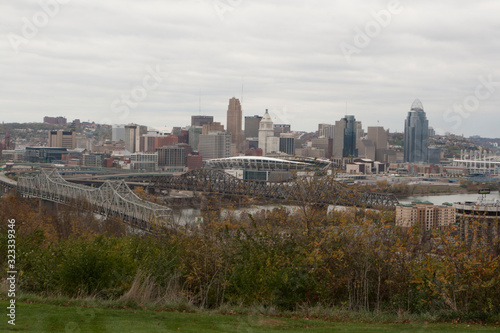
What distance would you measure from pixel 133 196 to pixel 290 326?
36.5 meters

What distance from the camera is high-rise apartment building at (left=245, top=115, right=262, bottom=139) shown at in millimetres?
174750

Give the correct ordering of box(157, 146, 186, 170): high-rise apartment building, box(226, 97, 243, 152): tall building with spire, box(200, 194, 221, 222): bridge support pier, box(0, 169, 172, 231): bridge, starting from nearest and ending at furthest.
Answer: box(200, 194, 221, 222): bridge support pier < box(0, 169, 172, 231): bridge < box(157, 146, 186, 170): high-rise apartment building < box(226, 97, 243, 152): tall building with spire

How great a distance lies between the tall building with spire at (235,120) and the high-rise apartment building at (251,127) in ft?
33.8

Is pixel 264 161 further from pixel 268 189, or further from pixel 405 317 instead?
pixel 405 317

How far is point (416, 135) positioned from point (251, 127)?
4990 centimetres

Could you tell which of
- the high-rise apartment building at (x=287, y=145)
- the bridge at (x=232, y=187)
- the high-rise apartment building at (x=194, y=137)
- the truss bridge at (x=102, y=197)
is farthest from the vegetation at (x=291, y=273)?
the high-rise apartment building at (x=194, y=137)

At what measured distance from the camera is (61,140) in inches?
5605

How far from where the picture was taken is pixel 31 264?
11.1 meters

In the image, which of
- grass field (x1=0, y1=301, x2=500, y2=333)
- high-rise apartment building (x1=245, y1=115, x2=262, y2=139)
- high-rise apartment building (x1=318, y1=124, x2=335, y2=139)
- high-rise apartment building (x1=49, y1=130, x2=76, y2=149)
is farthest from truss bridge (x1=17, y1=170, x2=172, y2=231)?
high-rise apartment building (x1=318, y1=124, x2=335, y2=139)

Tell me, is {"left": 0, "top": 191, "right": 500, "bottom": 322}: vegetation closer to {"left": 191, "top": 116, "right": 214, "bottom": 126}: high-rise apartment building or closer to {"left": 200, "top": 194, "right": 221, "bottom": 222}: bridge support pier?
{"left": 200, "top": 194, "right": 221, "bottom": 222}: bridge support pier

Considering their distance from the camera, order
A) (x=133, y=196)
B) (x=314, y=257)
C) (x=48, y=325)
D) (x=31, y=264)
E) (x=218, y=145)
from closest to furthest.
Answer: (x=48, y=325) → (x=314, y=257) → (x=31, y=264) → (x=133, y=196) → (x=218, y=145)

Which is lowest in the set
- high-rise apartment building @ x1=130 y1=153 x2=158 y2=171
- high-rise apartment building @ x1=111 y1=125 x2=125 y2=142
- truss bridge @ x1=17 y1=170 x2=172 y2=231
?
truss bridge @ x1=17 y1=170 x2=172 y2=231

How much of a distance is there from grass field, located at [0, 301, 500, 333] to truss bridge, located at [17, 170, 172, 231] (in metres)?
17.4

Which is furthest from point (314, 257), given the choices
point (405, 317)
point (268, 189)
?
point (268, 189)
